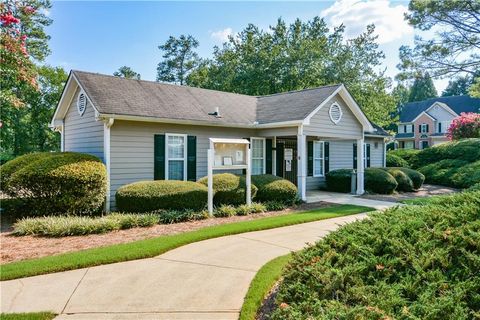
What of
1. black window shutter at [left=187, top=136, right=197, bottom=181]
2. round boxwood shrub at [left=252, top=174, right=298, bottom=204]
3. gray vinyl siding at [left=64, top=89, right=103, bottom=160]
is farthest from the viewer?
black window shutter at [left=187, top=136, right=197, bottom=181]

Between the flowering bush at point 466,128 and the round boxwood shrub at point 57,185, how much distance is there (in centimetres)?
2521

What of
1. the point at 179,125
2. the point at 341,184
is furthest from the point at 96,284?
the point at 341,184

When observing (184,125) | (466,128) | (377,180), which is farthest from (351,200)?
(466,128)

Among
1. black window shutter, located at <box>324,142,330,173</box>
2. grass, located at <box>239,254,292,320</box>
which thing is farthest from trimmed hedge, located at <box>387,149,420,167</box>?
grass, located at <box>239,254,292,320</box>

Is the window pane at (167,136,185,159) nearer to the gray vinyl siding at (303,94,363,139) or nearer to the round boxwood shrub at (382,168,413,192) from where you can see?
the gray vinyl siding at (303,94,363,139)

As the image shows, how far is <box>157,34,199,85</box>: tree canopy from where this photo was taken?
3878 cm

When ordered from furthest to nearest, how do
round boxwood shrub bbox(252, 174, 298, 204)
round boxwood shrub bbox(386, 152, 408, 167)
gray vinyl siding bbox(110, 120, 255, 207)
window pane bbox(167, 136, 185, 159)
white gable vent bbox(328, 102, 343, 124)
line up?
round boxwood shrub bbox(386, 152, 408, 167), white gable vent bbox(328, 102, 343, 124), window pane bbox(167, 136, 185, 159), round boxwood shrub bbox(252, 174, 298, 204), gray vinyl siding bbox(110, 120, 255, 207)

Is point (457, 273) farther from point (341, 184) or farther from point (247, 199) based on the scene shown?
point (341, 184)

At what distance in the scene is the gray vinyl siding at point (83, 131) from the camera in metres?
10.9

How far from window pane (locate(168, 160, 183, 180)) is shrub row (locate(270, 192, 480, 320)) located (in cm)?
809

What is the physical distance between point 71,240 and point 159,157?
473 cm

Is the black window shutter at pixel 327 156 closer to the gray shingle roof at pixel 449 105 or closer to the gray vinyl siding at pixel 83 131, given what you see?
the gray vinyl siding at pixel 83 131

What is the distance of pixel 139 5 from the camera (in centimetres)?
1112

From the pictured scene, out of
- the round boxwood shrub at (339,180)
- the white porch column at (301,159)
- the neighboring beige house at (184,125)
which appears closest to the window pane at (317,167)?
the neighboring beige house at (184,125)
